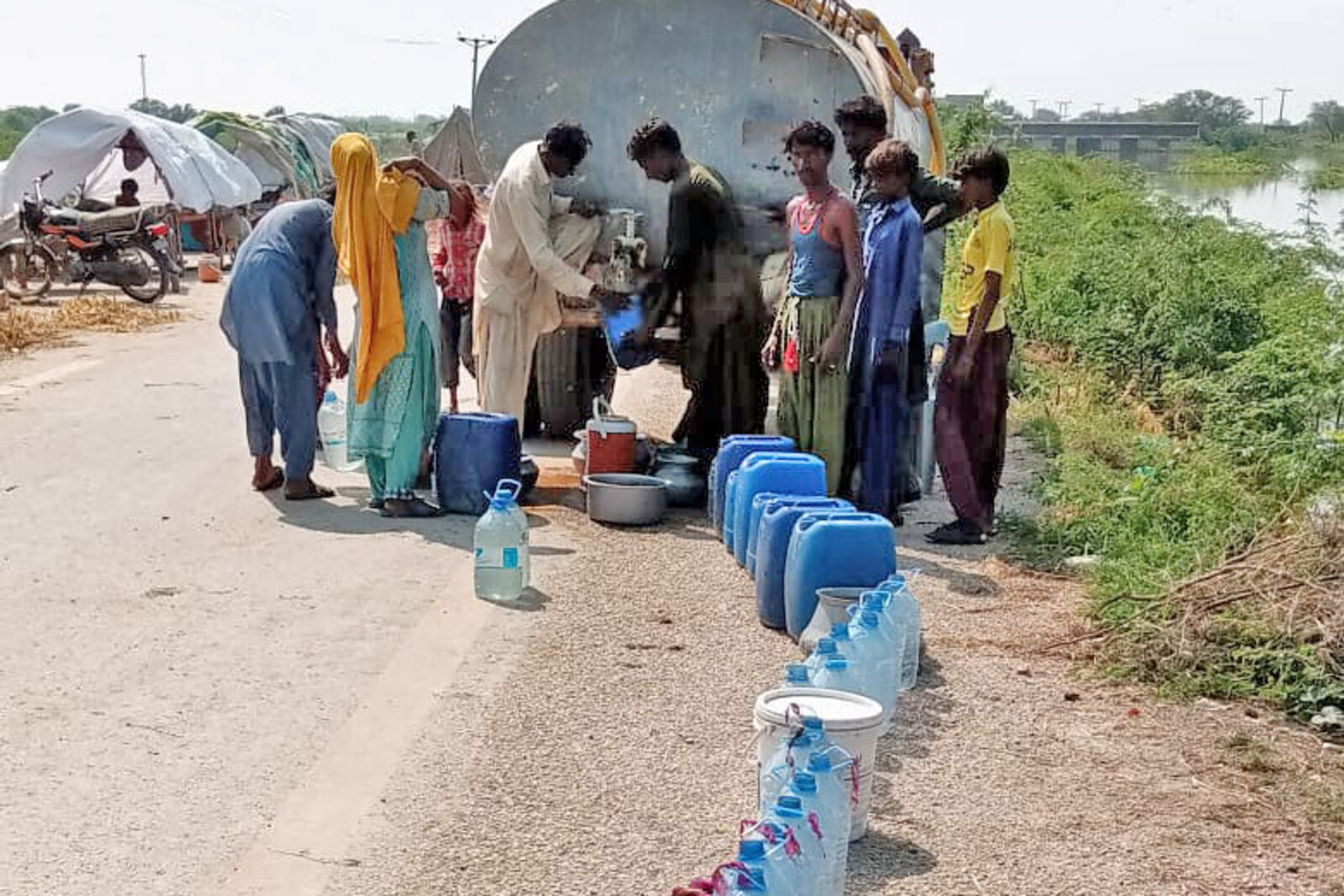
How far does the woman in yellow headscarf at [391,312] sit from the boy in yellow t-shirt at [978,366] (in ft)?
8.36

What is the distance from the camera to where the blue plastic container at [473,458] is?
7816 millimetres

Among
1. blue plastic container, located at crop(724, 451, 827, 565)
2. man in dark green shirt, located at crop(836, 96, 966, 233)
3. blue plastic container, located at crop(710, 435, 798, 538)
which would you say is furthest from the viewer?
man in dark green shirt, located at crop(836, 96, 966, 233)

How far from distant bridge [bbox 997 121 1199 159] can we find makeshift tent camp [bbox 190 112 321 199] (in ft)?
174

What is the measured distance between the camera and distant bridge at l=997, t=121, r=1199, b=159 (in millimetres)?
80875

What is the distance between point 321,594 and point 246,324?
2.00 meters

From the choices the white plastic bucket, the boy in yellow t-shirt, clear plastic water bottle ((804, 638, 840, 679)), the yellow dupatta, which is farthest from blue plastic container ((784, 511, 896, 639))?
Answer: the yellow dupatta

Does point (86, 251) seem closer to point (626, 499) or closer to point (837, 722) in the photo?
point (626, 499)

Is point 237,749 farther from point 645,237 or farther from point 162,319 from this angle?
point 162,319

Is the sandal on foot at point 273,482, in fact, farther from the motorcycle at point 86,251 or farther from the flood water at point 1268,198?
the flood water at point 1268,198

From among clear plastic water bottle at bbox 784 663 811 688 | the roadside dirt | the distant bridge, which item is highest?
the distant bridge

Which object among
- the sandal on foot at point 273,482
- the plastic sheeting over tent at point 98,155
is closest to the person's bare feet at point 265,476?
the sandal on foot at point 273,482

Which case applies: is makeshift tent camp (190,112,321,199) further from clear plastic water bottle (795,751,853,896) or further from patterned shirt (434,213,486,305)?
clear plastic water bottle (795,751,853,896)

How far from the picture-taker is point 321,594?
6.53 meters

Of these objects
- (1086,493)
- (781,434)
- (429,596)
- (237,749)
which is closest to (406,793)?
(237,749)
